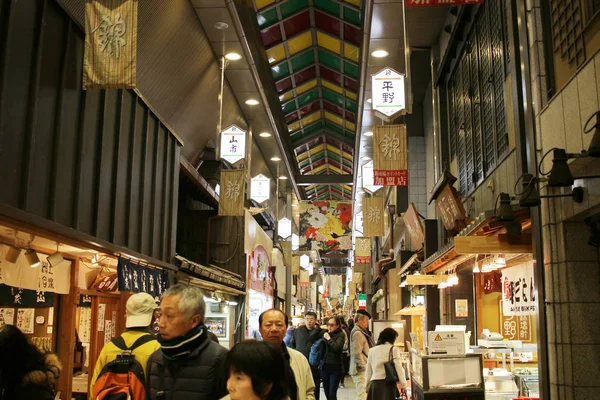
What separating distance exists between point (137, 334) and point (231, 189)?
11.4 metres

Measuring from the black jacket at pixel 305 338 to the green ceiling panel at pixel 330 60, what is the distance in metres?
9.93

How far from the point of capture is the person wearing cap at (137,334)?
13.9 ft

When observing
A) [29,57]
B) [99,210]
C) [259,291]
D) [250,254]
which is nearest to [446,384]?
[99,210]

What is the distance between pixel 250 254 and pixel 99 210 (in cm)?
1183

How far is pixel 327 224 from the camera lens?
28234 millimetres

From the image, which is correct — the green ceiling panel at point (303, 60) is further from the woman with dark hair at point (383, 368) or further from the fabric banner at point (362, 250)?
the woman with dark hair at point (383, 368)

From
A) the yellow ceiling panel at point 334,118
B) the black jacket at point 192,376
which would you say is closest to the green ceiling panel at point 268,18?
the yellow ceiling panel at point 334,118

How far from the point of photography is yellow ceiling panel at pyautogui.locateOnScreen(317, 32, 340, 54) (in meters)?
18.1

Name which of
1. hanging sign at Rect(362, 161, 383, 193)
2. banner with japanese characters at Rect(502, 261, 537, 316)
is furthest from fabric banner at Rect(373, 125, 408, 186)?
hanging sign at Rect(362, 161, 383, 193)

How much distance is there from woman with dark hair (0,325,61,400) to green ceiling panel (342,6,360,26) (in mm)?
12855

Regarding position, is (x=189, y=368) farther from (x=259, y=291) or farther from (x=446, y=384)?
(x=259, y=291)

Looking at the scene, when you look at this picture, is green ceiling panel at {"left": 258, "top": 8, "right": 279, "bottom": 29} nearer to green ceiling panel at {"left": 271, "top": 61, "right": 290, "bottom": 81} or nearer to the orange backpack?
green ceiling panel at {"left": 271, "top": 61, "right": 290, "bottom": 81}

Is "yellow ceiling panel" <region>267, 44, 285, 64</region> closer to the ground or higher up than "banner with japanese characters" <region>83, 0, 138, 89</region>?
higher up

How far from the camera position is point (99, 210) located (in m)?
8.64
